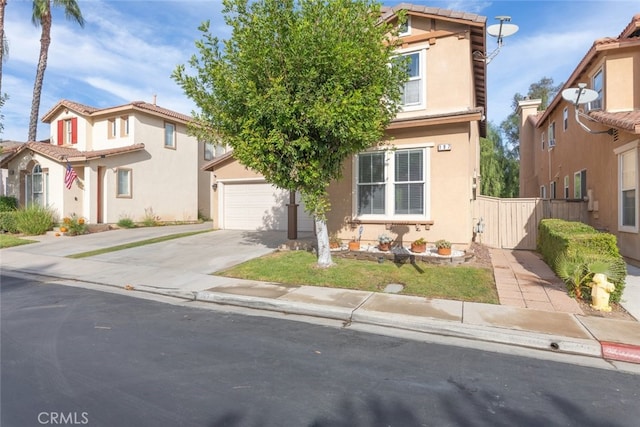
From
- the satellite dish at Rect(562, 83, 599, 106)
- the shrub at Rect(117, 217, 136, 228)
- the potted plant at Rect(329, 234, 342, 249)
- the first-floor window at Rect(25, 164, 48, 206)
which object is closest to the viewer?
the satellite dish at Rect(562, 83, 599, 106)

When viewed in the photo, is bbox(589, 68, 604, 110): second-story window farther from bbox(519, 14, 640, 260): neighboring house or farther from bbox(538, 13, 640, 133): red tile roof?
bbox(538, 13, 640, 133): red tile roof

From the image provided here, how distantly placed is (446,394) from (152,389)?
9.22 ft

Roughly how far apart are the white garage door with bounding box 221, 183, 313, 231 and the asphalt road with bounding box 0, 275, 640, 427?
10338 millimetres

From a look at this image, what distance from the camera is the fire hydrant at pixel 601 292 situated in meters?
5.75

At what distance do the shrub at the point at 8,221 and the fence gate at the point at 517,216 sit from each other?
751 inches

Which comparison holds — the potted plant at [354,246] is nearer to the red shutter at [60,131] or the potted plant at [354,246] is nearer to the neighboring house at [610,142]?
the neighboring house at [610,142]

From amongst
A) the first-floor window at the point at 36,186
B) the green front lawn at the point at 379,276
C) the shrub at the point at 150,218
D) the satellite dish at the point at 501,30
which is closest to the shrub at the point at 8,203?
the first-floor window at the point at 36,186

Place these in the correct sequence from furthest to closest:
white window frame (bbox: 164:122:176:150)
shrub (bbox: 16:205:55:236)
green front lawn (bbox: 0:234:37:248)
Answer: white window frame (bbox: 164:122:176:150)
shrub (bbox: 16:205:55:236)
green front lawn (bbox: 0:234:37:248)

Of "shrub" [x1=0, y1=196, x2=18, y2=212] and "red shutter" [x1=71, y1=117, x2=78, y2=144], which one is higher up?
"red shutter" [x1=71, y1=117, x2=78, y2=144]

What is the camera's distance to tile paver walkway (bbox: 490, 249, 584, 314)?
607 cm

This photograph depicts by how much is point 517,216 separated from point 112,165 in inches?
706

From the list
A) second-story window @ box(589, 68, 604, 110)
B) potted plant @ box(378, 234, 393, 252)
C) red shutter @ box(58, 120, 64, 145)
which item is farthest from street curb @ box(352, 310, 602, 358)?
red shutter @ box(58, 120, 64, 145)

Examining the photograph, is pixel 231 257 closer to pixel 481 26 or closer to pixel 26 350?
pixel 26 350

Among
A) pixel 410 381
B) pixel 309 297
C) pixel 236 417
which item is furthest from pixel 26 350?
pixel 410 381
